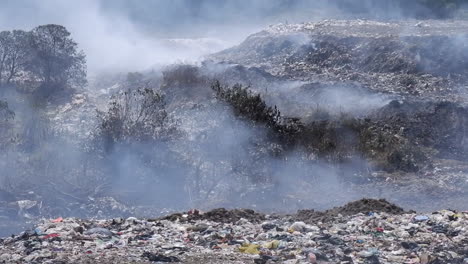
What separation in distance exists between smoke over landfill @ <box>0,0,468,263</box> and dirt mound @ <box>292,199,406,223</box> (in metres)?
0.22

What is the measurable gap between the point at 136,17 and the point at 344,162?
2383cm

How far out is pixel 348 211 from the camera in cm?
1020

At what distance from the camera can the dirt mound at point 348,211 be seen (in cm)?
970

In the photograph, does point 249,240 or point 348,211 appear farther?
point 348,211

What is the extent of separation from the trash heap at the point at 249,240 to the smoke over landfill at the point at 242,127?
1512 millimetres

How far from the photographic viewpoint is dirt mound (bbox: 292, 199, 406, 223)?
970cm

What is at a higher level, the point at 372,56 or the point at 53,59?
the point at 372,56

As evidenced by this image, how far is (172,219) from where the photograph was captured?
31.3 ft

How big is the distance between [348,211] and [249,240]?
2.58m

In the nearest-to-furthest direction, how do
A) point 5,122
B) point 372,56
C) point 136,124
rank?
1. point 136,124
2. point 5,122
3. point 372,56

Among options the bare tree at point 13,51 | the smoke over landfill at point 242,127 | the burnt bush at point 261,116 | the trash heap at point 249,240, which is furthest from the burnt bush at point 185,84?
the trash heap at point 249,240

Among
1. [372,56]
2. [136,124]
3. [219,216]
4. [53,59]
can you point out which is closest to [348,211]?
[219,216]

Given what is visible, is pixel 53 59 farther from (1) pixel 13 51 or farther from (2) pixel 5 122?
(2) pixel 5 122

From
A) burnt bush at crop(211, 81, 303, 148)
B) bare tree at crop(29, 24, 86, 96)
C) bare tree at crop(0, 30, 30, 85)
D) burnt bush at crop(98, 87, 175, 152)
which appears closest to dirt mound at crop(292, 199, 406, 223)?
burnt bush at crop(211, 81, 303, 148)
